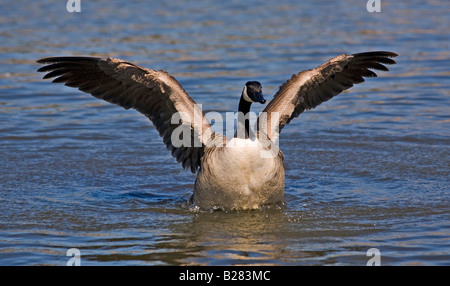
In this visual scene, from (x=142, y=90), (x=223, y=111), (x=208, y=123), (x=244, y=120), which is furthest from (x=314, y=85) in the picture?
(x=223, y=111)

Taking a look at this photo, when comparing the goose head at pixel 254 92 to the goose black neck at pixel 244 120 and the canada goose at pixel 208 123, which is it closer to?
the canada goose at pixel 208 123

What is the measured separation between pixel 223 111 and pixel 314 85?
4190 mm

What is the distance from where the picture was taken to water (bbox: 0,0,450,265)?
7301 mm

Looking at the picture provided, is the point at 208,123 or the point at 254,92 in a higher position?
the point at 254,92

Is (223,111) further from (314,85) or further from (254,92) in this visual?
(254,92)

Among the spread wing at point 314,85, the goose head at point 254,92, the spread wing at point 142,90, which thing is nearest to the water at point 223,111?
the spread wing at point 142,90

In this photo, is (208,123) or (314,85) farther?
(314,85)

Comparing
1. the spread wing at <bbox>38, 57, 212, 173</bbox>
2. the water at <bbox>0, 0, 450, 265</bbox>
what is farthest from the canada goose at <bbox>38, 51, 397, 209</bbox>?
the water at <bbox>0, 0, 450, 265</bbox>

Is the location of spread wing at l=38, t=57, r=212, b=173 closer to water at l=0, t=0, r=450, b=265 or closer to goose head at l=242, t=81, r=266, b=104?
goose head at l=242, t=81, r=266, b=104

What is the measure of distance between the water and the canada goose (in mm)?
353

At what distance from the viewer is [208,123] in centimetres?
858

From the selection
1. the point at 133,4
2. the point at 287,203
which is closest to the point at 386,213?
the point at 287,203
